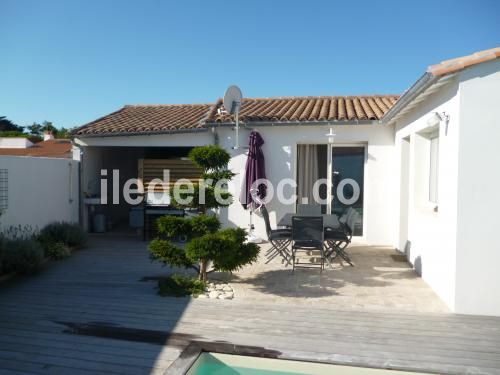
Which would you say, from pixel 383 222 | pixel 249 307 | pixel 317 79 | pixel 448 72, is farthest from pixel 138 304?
pixel 317 79

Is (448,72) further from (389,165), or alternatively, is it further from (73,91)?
(73,91)

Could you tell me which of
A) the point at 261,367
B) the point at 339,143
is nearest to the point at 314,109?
the point at 339,143

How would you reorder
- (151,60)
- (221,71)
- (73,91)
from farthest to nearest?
1. (73,91)
2. (221,71)
3. (151,60)

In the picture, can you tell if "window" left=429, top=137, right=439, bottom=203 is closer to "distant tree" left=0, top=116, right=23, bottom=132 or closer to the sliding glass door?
the sliding glass door

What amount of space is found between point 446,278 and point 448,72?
3.13 metres

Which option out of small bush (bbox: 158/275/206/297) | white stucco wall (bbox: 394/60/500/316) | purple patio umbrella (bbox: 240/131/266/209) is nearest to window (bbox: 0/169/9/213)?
small bush (bbox: 158/275/206/297)

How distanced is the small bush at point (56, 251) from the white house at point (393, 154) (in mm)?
3422

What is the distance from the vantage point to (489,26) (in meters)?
9.62

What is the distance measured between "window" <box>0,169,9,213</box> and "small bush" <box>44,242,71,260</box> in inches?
52.4

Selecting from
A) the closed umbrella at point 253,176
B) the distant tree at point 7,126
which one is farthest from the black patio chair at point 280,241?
the distant tree at point 7,126

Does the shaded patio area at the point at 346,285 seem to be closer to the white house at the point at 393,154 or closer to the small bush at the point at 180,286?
the white house at the point at 393,154

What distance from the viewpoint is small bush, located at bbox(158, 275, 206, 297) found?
654 centimetres

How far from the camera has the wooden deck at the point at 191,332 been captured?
4156mm

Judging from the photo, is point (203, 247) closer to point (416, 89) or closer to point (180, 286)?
point (180, 286)
